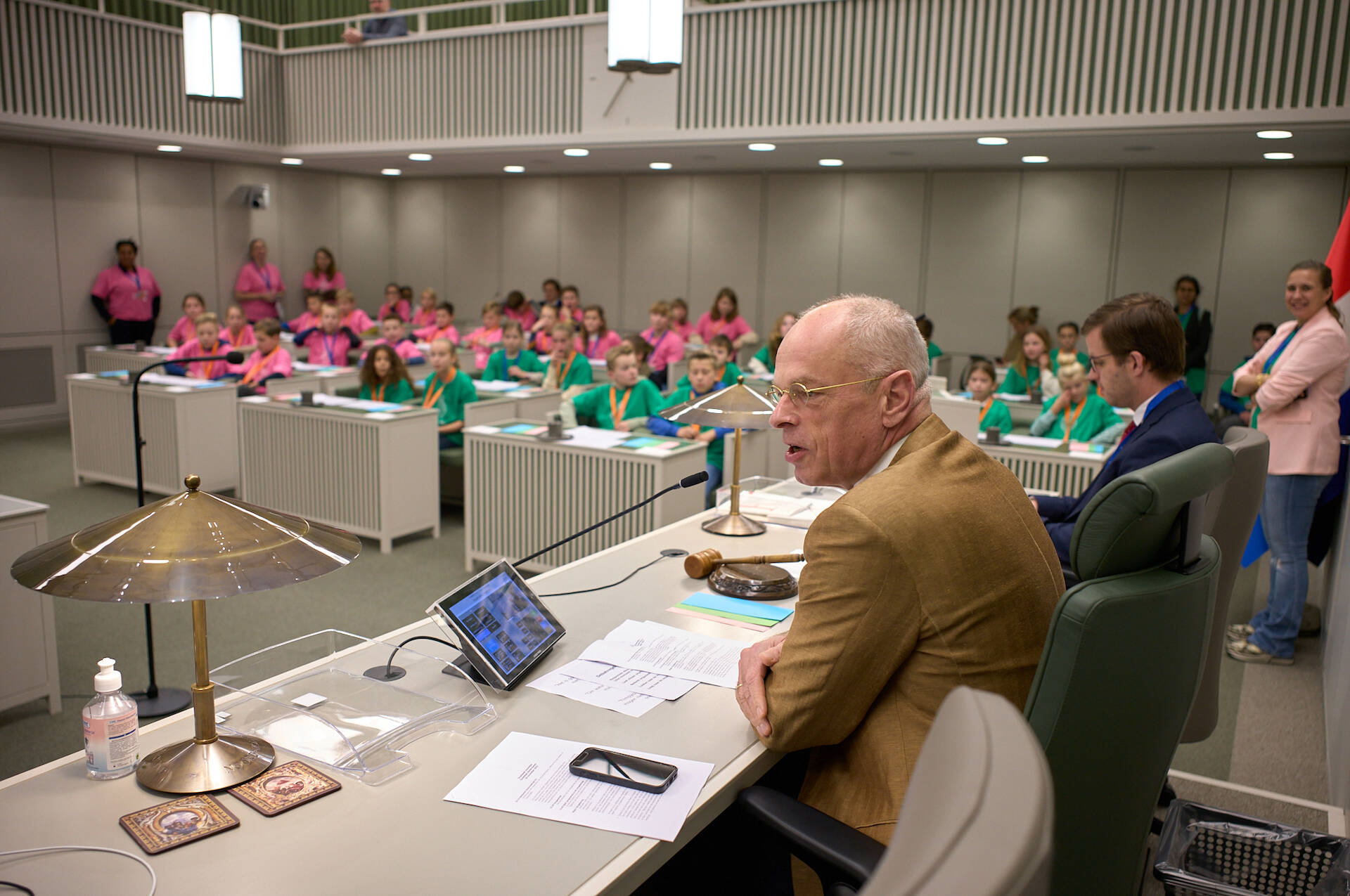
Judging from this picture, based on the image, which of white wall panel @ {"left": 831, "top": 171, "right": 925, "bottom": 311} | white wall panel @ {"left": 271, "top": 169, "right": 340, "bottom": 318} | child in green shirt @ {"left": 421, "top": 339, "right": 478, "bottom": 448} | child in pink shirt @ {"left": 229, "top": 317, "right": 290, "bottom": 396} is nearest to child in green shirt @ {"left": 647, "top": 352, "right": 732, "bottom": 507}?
child in green shirt @ {"left": 421, "top": 339, "right": 478, "bottom": 448}

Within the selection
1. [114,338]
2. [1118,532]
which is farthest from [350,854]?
[114,338]

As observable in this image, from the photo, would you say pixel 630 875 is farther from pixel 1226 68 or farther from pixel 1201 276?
pixel 1201 276

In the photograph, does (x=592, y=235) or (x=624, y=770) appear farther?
(x=592, y=235)

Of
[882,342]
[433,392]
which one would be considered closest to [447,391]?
[433,392]

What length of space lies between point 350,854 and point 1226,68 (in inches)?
288

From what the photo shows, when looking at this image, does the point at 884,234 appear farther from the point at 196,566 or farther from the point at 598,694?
the point at 196,566

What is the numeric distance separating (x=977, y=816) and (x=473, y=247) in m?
14.0

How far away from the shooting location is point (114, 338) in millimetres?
10883

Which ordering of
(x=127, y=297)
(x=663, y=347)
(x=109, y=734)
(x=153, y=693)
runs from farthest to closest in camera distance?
1. (x=127, y=297)
2. (x=663, y=347)
3. (x=153, y=693)
4. (x=109, y=734)

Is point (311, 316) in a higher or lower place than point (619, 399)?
higher

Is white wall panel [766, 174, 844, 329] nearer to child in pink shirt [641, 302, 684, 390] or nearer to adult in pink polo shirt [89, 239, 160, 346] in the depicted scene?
child in pink shirt [641, 302, 684, 390]

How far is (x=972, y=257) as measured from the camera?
1073 cm

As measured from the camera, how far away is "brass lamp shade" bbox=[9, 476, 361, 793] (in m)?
1.34

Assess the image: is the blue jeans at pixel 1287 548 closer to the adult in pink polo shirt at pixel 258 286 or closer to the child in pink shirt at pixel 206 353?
the child in pink shirt at pixel 206 353
